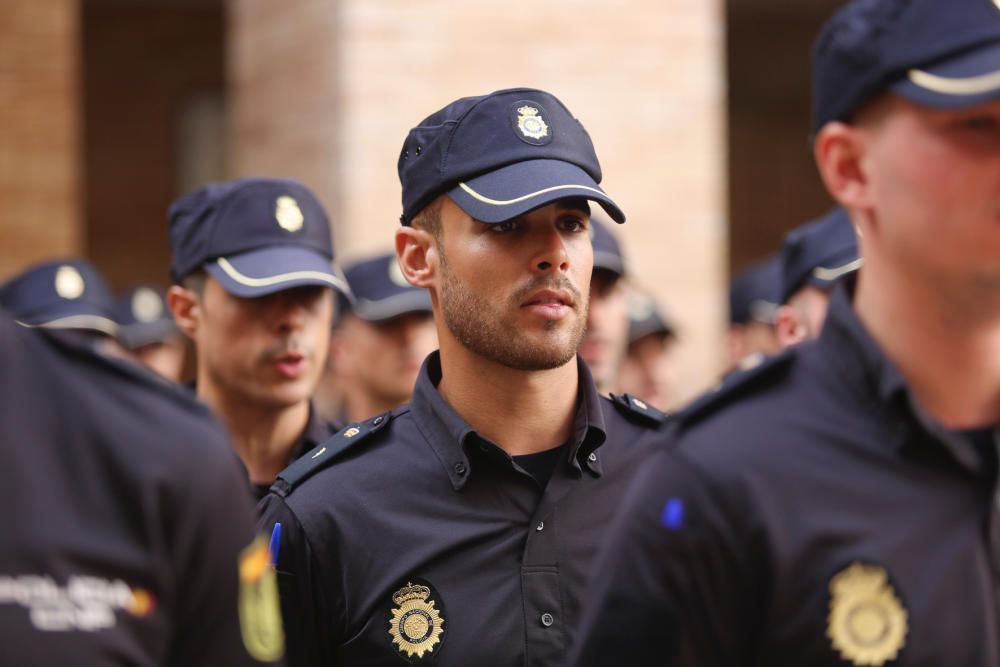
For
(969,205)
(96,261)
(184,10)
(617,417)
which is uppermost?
(969,205)

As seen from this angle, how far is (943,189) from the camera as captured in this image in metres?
2.09

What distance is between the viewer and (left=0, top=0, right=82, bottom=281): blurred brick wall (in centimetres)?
1059

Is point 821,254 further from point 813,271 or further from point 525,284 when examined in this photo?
point 525,284

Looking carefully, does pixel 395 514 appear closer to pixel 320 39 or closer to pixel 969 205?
pixel 969 205

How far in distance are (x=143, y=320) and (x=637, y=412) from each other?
4959 mm

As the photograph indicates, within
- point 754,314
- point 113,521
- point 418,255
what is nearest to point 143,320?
point 754,314

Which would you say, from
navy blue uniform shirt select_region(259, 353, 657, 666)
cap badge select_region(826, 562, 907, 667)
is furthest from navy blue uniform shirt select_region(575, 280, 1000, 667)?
navy blue uniform shirt select_region(259, 353, 657, 666)

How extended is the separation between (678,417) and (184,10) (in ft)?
45.9

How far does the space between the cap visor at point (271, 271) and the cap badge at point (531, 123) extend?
1.08 metres

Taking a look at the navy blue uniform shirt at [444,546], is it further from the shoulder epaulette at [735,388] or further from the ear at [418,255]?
the shoulder epaulette at [735,388]

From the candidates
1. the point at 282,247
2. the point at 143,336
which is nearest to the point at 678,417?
the point at 282,247

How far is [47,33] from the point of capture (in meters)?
10.6

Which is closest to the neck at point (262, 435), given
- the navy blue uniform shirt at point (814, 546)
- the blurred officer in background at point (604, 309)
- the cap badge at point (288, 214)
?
the cap badge at point (288, 214)

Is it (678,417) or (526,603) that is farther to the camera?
(526,603)
